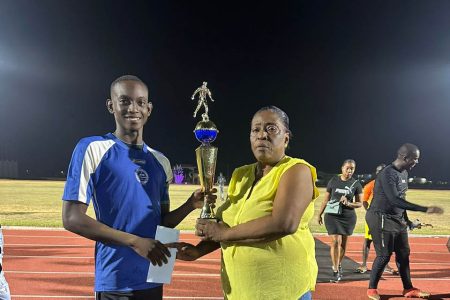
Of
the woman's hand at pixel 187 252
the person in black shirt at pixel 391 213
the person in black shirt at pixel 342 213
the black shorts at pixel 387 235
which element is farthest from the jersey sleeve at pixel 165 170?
the person in black shirt at pixel 342 213

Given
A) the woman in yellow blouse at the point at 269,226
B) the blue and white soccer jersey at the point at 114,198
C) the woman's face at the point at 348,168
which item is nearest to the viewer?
the woman in yellow blouse at the point at 269,226

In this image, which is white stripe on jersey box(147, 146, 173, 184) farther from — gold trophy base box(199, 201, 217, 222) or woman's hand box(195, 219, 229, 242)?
woman's hand box(195, 219, 229, 242)

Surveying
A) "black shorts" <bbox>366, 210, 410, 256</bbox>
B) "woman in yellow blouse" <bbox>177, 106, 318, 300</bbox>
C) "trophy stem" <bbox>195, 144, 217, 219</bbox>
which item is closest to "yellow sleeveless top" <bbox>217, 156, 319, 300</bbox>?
"woman in yellow blouse" <bbox>177, 106, 318, 300</bbox>

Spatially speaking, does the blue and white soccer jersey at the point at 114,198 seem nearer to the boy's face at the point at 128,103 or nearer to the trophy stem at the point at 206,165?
the boy's face at the point at 128,103

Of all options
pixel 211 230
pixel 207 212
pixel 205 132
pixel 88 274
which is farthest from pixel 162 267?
pixel 88 274

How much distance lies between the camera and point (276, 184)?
79.1 inches

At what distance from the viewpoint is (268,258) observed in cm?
201

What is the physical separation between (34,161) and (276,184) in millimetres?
51301

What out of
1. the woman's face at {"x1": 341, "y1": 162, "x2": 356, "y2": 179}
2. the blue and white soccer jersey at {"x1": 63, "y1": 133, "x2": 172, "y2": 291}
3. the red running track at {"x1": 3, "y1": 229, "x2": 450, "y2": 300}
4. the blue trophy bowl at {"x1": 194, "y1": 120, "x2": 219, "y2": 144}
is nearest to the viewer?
the blue and white soccer jersey at {"x1": 63, "y1": 133, "x2": 172, "y2": 291}

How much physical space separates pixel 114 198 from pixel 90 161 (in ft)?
0.65

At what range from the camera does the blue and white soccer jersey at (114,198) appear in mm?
2086

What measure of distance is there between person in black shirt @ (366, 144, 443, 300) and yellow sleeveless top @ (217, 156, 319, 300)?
3188 millimetres

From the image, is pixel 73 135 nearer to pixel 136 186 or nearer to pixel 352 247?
pixel 352 247

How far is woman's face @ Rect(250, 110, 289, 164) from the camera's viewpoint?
2102 mm
